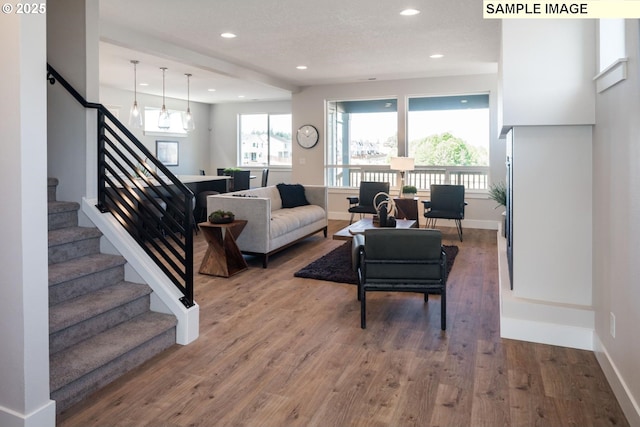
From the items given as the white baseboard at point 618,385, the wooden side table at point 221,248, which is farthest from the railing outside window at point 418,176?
the white baseboard at point 618,385

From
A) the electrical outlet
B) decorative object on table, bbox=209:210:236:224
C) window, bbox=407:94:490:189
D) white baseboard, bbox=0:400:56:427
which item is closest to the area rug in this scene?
decorative object on table, bbox=209:210:236:224

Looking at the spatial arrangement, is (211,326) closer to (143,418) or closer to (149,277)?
(149,277)

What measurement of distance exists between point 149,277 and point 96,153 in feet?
3.54

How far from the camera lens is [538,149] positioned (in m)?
3.04

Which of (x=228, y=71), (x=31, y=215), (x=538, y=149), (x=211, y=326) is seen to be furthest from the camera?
(x=228, y=71)

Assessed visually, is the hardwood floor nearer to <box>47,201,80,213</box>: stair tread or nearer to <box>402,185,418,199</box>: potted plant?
<box>47,201,80,213</box>: stair tread

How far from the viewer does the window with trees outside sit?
26.2 feet

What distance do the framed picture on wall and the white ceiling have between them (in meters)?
2.86

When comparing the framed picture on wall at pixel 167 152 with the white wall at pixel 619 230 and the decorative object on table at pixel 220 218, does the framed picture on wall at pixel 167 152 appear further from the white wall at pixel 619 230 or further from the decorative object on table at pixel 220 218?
the white wall at pixel 619 230

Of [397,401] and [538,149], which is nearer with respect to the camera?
[397,401]

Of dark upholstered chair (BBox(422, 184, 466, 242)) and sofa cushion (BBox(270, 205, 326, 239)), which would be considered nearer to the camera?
sofa cushion (BBox(270, 205, 326, 239))

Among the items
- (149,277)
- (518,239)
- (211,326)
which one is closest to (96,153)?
(149,277)

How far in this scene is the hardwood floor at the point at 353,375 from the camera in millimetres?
2184

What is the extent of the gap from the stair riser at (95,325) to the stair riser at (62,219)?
0.80 meters
